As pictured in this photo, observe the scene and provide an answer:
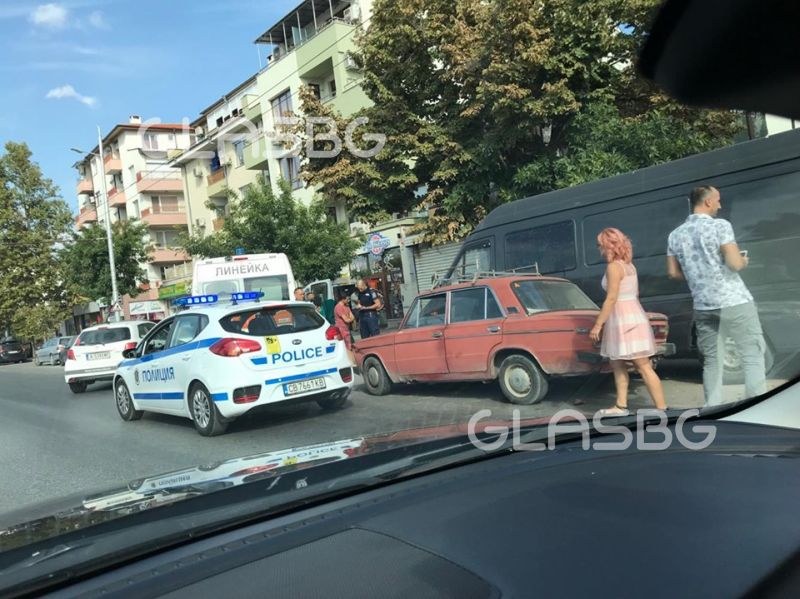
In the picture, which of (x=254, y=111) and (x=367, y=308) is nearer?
(x=367, y=308)

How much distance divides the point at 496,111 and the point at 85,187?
176ft

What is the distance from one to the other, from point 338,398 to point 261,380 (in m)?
1.29

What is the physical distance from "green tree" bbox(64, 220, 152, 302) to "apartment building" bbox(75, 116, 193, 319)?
7.38 m

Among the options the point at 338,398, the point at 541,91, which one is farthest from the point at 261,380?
the point at 541,91

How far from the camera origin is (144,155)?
4741 centimetres

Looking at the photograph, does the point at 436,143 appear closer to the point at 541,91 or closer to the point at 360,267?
the point at 541,91

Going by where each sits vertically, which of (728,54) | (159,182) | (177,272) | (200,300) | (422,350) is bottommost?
(422,350)

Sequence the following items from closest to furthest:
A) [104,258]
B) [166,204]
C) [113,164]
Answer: [104,258], [166,204], [113,164]

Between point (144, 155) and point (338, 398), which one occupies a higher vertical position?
point (144, 155)

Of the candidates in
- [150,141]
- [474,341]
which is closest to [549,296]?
[474,341]

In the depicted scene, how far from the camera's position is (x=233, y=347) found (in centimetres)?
760

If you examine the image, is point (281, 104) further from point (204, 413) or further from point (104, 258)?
point (204, 413)

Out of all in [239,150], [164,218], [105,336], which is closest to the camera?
[105,336]

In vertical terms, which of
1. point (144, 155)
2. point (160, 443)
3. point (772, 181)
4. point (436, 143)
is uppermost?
point (144, 155)
